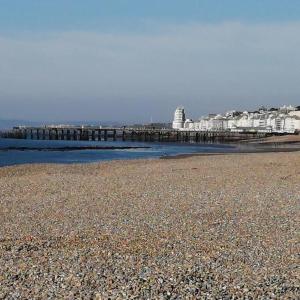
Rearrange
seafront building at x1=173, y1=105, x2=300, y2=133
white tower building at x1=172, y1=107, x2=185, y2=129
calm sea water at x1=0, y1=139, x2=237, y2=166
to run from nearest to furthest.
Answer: calm sea water at x1=0, y1=139, x2=237, y2=166 < seafront building at x1=173, y1=105, x2=300, y2=133 < white tower building at x1=172, y1=107, x2=185, y2=129

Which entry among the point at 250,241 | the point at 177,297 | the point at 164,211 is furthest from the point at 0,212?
the point at 177,297

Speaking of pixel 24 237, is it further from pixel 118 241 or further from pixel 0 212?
pixel 0 212

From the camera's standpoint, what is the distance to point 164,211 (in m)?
10.3

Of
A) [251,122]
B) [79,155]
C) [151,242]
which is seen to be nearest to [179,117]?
[251,122]

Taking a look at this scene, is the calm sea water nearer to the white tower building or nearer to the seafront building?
the seafront building

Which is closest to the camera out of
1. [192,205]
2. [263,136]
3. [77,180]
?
[192,205]

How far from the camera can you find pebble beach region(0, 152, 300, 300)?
17.7 feet

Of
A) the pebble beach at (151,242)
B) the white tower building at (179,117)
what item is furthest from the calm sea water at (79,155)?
the white tower building at (179,117)

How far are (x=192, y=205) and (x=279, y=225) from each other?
2.62m

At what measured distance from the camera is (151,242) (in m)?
7.53

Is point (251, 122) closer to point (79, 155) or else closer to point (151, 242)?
point (79, 155)

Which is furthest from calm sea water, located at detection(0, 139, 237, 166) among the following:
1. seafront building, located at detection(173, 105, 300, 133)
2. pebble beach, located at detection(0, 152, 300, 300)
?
seafront building, located at detection(173, 105, 300, 133)

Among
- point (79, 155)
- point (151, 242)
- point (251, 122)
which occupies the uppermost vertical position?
point (251, 122)

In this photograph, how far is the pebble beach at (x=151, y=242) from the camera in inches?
212
